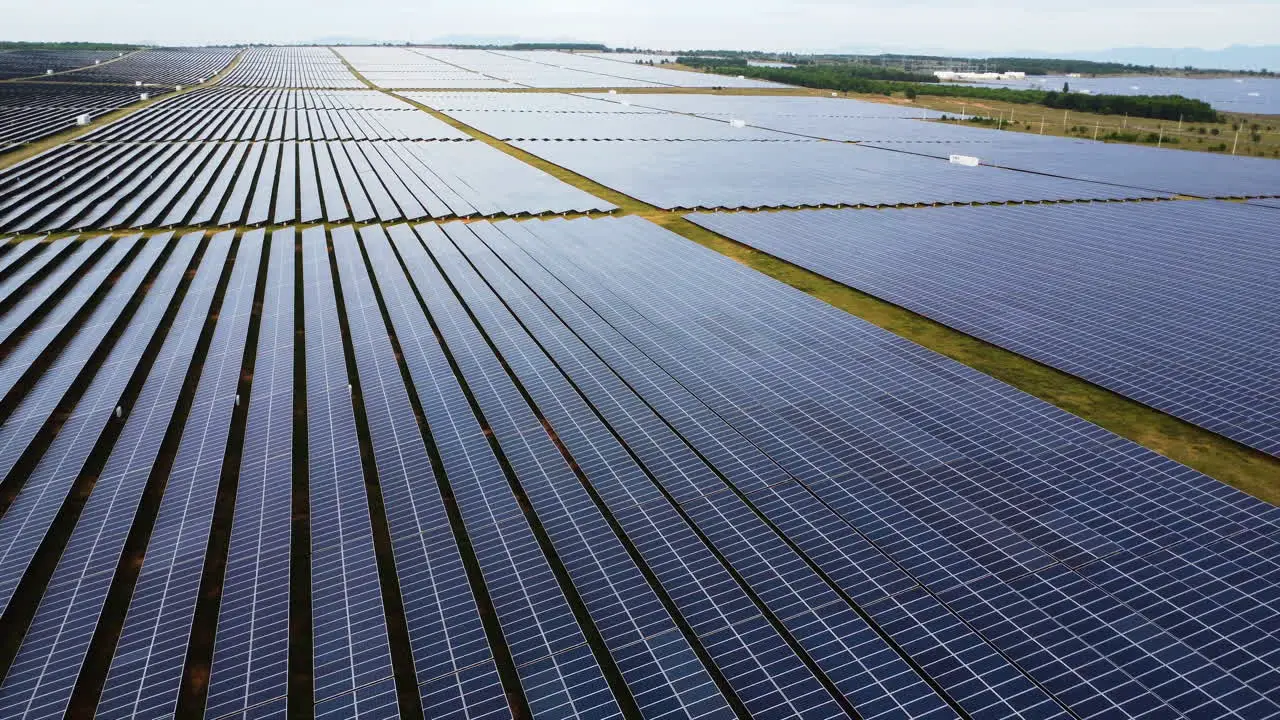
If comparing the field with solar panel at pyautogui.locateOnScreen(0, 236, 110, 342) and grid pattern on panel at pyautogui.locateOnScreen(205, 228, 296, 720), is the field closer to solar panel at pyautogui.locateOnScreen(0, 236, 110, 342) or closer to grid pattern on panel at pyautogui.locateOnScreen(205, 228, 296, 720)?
grid pattern on panel at pyautogui.locateOnScreen(205, 228, 296, 720)

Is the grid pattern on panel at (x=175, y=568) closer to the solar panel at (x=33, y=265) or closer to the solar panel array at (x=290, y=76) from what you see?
the solar panel at (x=33, y=265)

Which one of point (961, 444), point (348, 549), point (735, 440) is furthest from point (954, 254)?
point (348, 549)

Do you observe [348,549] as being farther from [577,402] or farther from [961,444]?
[961,444]

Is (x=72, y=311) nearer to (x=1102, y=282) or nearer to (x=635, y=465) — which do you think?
(x=635, y=465)

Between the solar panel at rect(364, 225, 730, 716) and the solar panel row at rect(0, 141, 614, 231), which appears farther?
the solar panel row at rect(0, 141, 614, 231)

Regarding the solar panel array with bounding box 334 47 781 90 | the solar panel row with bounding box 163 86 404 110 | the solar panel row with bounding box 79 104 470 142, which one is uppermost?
the solar panel array with bounding box 334 47 781 90

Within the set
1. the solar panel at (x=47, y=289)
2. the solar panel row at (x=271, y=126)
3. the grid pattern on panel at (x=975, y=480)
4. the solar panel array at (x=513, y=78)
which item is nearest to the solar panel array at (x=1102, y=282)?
the grid pattern on panel at (x=975, y=480)

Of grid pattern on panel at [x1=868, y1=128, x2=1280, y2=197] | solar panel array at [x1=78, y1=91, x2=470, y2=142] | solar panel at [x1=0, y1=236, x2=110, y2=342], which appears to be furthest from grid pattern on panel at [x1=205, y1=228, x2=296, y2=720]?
solar panel array at [x1=78, y1=91, x2=470, y2=142]
